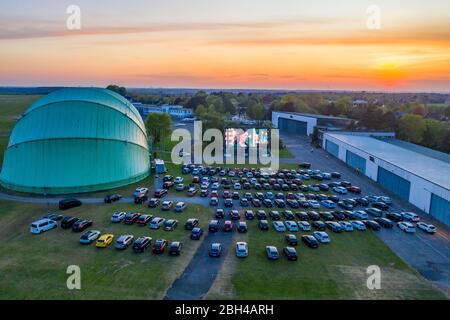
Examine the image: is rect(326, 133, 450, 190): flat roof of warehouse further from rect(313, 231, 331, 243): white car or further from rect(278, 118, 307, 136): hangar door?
rect(278, 118, 307, 136): hangar door

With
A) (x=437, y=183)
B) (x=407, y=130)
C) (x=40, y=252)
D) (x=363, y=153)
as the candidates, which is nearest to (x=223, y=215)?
(x=40, y=252)

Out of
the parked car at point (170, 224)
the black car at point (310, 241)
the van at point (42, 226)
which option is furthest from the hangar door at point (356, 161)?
the van at point (42, 226)

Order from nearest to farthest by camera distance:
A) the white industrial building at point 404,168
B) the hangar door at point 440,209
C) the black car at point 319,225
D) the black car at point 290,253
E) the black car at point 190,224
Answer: the black car at point 290,253 → the black car at point 190,224 → the black car at point 319,225 → the hangar door at point 440,209 → the white industrial building at point 404,168

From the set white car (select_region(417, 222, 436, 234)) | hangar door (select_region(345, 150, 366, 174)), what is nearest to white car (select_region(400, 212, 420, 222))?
white car (select_region(417, 222, 436, 234))

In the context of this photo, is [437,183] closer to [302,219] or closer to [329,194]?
[329,194]

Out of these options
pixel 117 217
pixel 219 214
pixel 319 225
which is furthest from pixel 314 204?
pixel 117 217

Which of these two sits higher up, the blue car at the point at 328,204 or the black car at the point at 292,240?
the blue car at the point at 328,204

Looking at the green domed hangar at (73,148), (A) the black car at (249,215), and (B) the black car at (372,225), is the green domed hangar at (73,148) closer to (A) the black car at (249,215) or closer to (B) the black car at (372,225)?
(A) the black car at (249,215)
